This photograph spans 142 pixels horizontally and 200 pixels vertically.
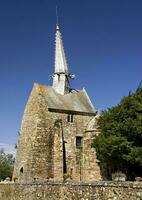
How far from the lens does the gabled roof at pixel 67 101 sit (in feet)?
173

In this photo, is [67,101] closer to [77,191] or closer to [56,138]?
[56,138]

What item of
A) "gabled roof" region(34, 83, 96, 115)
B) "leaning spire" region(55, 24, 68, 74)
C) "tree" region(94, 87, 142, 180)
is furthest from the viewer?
"leaning spire" region(55, 24, 68, 74)

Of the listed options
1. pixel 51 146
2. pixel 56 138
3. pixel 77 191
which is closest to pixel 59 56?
pixel 56 138

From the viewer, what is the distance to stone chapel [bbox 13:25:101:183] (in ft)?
163

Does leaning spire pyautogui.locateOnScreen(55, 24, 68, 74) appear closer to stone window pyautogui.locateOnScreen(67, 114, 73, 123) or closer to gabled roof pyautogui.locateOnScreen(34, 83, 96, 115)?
gabled roof pyautogui.locateOnScreen(34, 83, 96, 115)

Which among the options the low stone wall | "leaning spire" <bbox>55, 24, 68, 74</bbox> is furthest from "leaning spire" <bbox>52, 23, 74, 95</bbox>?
the low stone wall

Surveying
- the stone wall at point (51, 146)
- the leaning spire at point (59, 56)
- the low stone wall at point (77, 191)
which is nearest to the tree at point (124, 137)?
the stone wall at point (51, 146)

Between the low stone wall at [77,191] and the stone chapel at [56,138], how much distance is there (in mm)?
16251

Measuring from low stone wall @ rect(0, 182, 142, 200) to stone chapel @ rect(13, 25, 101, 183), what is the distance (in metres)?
16.3

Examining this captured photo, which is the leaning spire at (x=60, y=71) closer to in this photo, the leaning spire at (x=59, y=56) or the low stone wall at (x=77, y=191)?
the leaning spire at (x=59, y=56)

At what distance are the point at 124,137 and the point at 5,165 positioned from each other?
53896mm

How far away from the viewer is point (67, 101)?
54.8 metres

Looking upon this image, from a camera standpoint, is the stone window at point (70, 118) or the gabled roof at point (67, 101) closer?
the gabled roof at point (67, 101)

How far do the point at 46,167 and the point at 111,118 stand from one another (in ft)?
38.8
